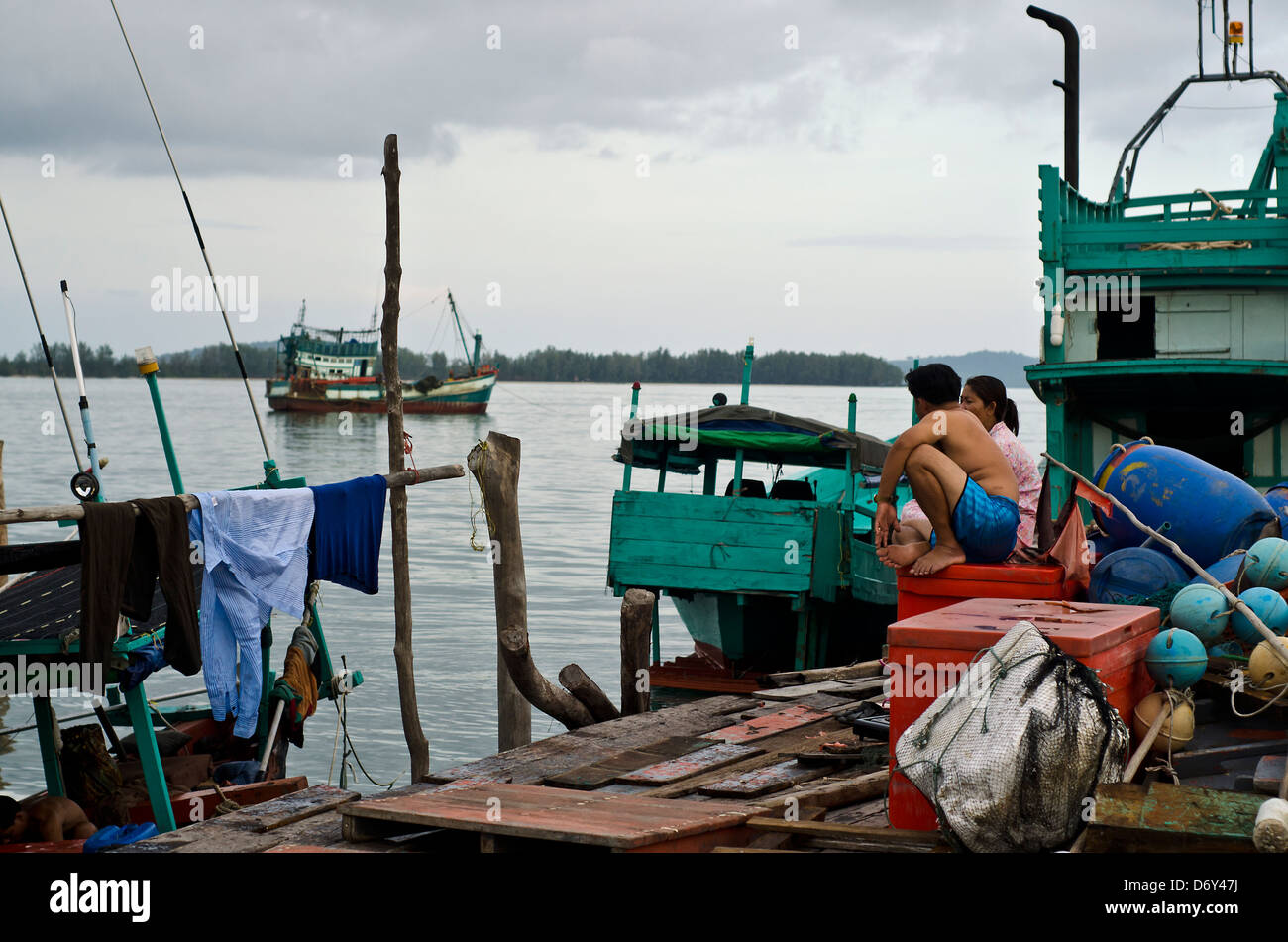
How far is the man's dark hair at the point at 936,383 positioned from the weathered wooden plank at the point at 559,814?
2496 millimetres

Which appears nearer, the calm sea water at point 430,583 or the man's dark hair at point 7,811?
the man's dark hair at point 7,811

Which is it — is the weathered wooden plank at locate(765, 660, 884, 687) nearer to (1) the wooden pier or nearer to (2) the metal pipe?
(1) the wooden pier

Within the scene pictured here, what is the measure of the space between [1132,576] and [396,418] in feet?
Result: 19.8

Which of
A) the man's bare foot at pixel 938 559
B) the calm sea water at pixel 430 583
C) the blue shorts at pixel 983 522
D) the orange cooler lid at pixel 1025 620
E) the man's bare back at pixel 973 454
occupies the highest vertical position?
the man's bare back at pixel 973 454

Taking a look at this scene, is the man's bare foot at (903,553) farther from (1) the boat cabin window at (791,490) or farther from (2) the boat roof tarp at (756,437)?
(1) the boat cabin window at (791,490)

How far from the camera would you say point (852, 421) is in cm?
1738

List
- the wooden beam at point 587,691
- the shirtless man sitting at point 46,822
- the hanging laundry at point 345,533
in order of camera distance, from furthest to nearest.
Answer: the wooden beam at point 587,691
the hanging laundry at point 345,533
the shirtless man sitting at point 46,822

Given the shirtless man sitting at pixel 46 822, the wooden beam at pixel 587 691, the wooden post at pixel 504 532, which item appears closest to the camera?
the shirtless man sitting at pixel 46 822

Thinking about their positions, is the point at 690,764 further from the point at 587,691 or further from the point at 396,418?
the point at 396,418

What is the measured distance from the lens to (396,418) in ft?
36.9

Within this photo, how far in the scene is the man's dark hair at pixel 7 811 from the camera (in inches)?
353

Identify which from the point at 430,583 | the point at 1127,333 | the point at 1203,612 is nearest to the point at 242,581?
the point at 1203,612

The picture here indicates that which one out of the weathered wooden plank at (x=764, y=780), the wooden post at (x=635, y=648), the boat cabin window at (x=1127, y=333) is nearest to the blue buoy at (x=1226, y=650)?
the weathered wooden plank at (x=764, y=780)
